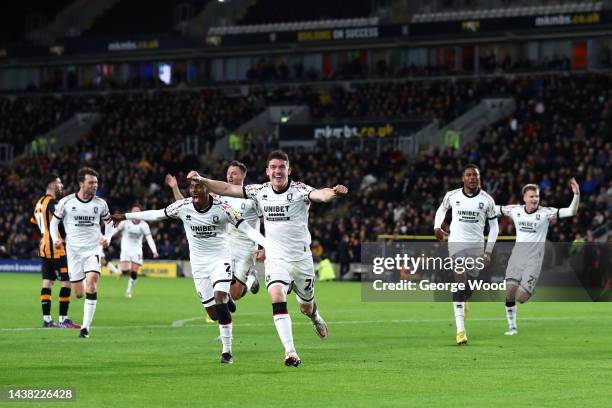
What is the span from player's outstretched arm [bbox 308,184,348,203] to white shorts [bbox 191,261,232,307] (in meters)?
1.98

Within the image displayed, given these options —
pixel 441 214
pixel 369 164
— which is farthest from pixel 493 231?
pixel 369 164

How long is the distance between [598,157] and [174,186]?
3254cm

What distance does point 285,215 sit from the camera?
15703 millimetres

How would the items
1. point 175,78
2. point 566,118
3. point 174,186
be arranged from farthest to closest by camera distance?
point 175,78, point 566,118, point 174,186

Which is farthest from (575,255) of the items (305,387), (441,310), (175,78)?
(175,78)

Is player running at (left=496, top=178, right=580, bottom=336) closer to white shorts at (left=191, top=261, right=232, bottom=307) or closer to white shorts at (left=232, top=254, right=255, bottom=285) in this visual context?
white shorts at (left=232, top=254, right=255, bottom=285)

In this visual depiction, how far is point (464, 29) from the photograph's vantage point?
61.8m

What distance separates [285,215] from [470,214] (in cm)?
598

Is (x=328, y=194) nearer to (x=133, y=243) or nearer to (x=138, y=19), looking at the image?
(x=133, y=243)

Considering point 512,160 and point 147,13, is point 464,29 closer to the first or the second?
point 512,160

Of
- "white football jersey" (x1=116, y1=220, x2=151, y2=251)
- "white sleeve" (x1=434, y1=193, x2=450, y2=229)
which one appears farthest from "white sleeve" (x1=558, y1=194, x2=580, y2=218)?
"white football jersey" (x1=116, y1=220, x2=151, y2=251)

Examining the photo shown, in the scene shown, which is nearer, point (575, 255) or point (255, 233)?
point (255, 233)

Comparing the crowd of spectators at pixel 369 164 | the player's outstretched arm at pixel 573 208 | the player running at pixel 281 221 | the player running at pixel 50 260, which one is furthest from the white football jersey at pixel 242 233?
the crowd of spectators at pixel 369 164

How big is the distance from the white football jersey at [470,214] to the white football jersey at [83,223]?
590cm
